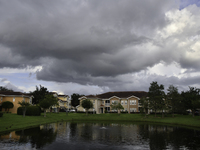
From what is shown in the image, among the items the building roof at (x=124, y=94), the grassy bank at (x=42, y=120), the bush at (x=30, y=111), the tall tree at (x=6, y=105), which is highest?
the building roof at (x=124, y=94)

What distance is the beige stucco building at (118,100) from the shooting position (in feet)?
284

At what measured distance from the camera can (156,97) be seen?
68.5 metres

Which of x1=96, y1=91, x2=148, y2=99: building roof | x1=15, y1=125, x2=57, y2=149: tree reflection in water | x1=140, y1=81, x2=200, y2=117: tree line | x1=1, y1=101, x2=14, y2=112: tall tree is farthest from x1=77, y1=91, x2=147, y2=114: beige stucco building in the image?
x1=15, y1=125, x2=57, y2=149: tree reflection in water

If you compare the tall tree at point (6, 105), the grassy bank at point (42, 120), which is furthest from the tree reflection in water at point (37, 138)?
the tall tree at point (6, 105)

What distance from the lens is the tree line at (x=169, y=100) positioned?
66875mm

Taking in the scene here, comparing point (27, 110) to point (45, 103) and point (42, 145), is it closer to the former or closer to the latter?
Result: point (45, 103)

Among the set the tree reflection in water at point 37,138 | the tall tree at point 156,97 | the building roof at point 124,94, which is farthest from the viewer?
the building roof at point 124,94

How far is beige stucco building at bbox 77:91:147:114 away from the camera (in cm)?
8669

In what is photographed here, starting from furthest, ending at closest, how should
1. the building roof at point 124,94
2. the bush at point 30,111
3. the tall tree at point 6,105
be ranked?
1. the building roof at point 124,94
2. the tall tree at point 6,105
3. the bush at point 30,111

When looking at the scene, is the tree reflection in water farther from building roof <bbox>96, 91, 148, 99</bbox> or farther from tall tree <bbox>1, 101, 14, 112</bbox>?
building roof <bbox>96, 91, 148, 99</bbox>

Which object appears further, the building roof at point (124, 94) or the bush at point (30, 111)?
the building roof at point (124, 94)

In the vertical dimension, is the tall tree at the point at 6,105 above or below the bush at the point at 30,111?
above

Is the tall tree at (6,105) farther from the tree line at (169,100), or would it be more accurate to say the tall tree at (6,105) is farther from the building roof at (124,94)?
the tree line at (169,100)

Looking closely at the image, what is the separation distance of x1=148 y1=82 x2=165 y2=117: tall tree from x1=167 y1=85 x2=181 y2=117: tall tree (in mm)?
2573
